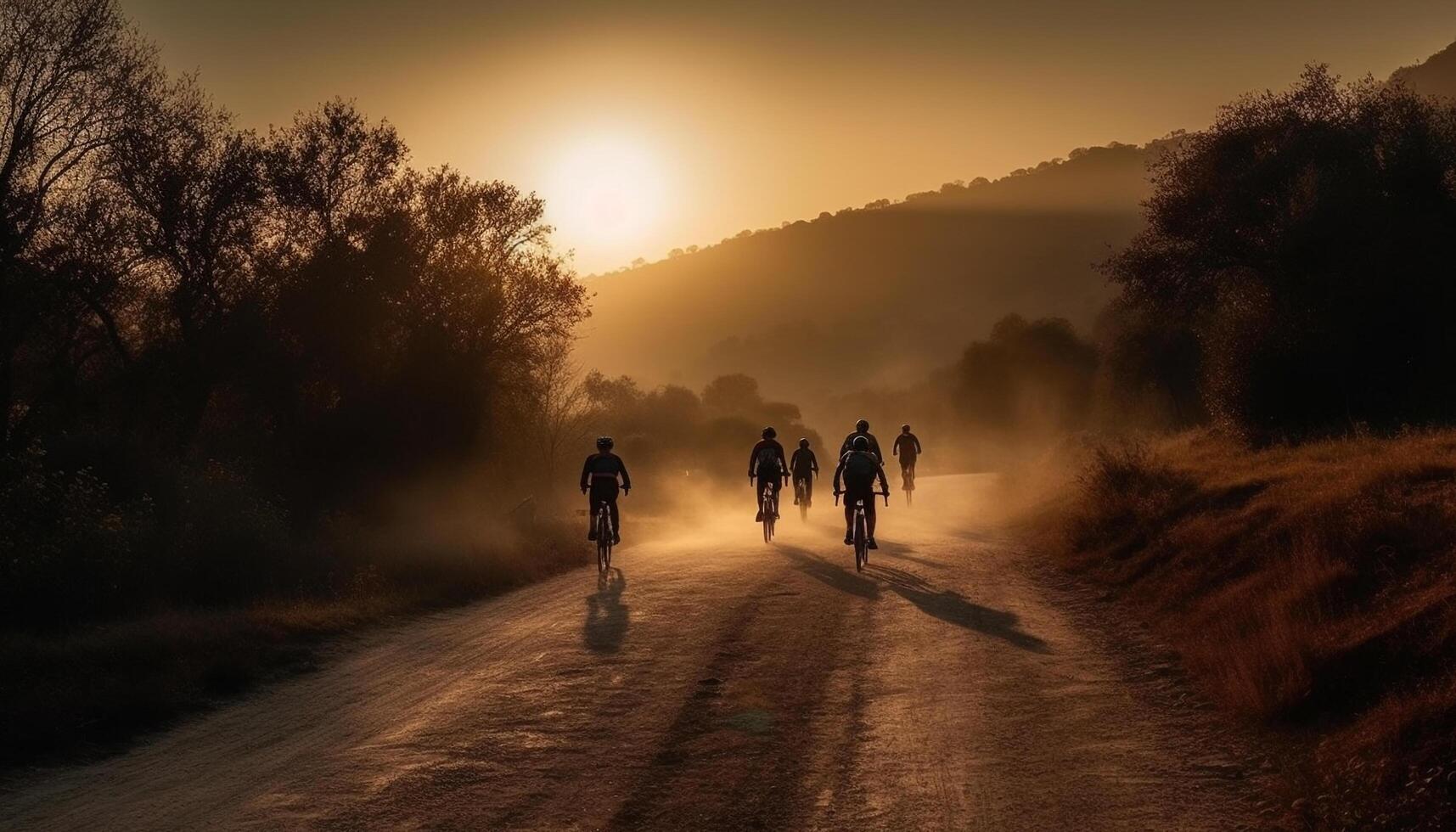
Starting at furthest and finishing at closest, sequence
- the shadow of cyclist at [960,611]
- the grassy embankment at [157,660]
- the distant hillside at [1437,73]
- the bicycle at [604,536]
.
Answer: the distant hillside at [1437,73]
the bicycle at [604,536]
the shadow of cyclist at [960,611]
the grassy embankment at [157,660]

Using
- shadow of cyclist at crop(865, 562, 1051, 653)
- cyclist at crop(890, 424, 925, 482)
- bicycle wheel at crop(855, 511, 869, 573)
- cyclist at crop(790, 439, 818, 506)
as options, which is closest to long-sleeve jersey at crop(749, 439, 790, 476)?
cyclist at crop(790, 439, 818, 506)

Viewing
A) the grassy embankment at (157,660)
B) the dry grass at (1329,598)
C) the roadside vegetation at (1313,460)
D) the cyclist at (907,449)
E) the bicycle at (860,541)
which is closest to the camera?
the dry grass at (1329,598)

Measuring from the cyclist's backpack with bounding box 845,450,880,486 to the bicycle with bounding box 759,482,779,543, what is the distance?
5458 millimetres

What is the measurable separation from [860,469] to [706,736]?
39.1ft

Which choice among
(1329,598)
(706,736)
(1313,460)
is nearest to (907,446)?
(1313,460)

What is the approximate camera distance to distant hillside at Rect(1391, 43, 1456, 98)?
368 feet

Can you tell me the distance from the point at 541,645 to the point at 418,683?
6.68 feet

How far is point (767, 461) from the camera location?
27375mm

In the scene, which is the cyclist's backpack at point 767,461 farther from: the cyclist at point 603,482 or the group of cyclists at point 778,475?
the cyclist at point 603,482

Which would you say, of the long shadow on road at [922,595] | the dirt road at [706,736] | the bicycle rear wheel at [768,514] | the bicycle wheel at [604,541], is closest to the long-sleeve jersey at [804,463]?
the bicycle rear wheel at [768,514]

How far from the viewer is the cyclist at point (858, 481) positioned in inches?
843

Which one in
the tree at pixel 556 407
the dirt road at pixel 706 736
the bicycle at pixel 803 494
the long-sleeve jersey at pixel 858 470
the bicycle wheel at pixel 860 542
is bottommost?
the dirt road at pixel 706 736

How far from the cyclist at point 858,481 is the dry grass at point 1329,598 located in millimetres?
3716

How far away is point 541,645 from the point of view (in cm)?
1455
